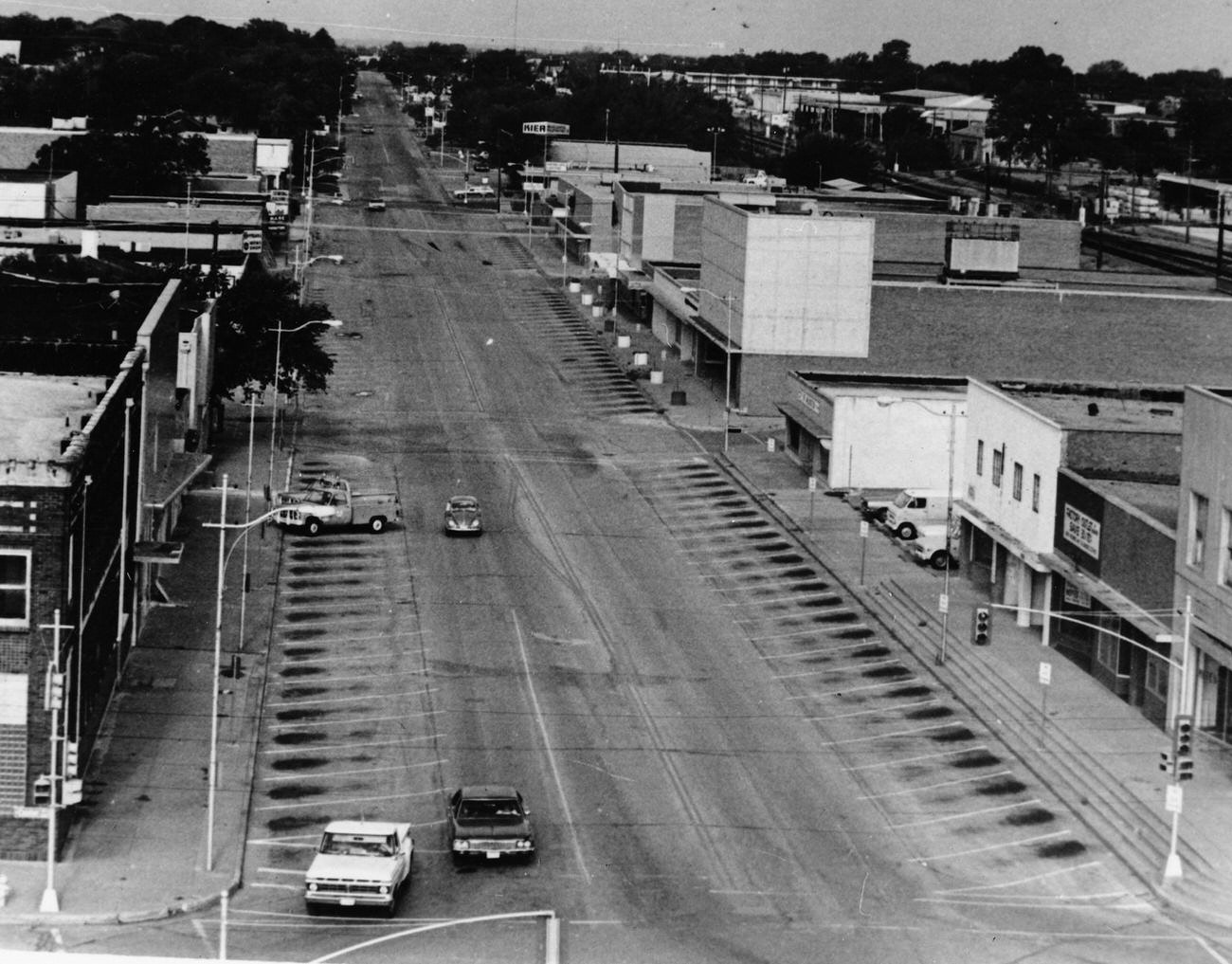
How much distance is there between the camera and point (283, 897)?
133 ft

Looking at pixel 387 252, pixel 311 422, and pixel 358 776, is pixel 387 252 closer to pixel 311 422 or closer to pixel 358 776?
pixel 311 422

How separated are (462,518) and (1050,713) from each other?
25.3 metres

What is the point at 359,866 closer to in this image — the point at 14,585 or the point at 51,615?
the point at 51,615

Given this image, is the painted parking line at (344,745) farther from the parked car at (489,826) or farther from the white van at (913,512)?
the white van at (913,512)

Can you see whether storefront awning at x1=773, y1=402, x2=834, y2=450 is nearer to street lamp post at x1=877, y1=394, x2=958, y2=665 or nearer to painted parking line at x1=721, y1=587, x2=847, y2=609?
street lamp post at x1=877, y1=394, x2=958, y2=665

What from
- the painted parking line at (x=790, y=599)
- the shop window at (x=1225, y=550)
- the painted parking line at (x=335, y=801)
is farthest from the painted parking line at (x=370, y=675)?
the shop window at (x=1225, y=550)

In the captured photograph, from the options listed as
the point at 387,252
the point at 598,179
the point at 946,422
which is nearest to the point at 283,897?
the point at 946,422

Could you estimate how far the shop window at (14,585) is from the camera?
42.8 meters

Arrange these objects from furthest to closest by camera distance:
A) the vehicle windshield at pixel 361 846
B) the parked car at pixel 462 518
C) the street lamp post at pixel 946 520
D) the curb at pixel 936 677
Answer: the parked car at pixel 462 518
the street lamp post at pixel 946 520
the curb at pixel 936 677
the vehicle windshield at pixel 361 846

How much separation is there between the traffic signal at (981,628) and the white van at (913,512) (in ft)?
44.6

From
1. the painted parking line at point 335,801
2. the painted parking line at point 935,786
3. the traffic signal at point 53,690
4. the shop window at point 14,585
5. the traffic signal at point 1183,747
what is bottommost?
the painted parking line at point 335,801

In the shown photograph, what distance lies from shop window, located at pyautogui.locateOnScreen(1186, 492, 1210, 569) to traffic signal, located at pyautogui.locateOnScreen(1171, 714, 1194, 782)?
27.9 ft

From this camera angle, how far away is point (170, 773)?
47562 millimetres

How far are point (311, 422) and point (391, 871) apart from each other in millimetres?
57042
